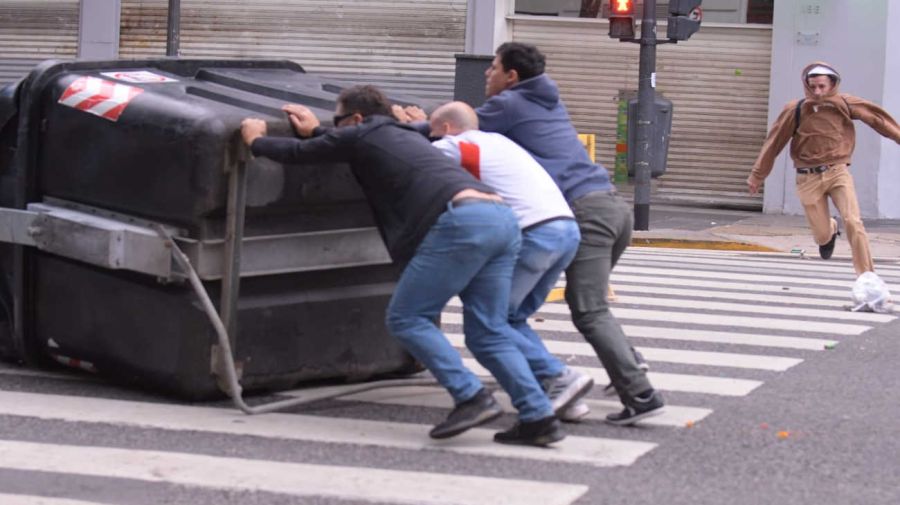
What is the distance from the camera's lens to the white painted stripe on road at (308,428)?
6.27 m

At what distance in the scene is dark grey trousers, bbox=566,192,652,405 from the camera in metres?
6.71

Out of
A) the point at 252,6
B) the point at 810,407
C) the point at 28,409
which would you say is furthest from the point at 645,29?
the point at 28,409

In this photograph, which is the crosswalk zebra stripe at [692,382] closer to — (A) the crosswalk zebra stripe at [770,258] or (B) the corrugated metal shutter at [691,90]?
(A) the crosswalk zebra stripe at [770,258]

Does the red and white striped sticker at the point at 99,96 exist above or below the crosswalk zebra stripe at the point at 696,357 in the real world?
above

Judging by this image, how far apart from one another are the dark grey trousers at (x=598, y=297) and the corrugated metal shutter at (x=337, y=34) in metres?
16.5

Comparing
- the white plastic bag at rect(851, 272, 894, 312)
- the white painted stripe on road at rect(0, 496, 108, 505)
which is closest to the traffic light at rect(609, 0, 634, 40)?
the white plastic bag at rect(851, 272, 894, 312)

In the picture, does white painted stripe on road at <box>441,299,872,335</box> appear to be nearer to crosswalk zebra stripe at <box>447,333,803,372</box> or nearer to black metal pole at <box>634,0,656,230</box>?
crosswalk zebra stripe at <box>447,333,803,372</box>

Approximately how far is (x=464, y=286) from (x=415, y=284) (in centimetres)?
19

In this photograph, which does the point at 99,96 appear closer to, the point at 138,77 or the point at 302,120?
the point at 138,77

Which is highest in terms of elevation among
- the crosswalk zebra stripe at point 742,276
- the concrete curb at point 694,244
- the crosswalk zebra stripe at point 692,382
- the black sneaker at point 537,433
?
the black sneaker at point 537,433

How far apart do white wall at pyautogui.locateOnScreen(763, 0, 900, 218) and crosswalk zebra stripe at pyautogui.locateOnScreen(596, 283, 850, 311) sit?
10.4 metres

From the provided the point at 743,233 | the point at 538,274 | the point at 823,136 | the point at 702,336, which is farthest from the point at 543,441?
the point at 743,233

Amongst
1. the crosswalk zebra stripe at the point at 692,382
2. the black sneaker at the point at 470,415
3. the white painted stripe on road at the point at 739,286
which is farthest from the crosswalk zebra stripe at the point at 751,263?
the black sneaker at the point at 470,415

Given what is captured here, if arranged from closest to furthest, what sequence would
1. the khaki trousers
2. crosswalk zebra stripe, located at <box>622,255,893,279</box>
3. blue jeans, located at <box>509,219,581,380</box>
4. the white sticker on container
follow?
blue jeans, located at <box>509,219,581,380</box> → the white sticker on container → the khaki trousers → crosswalk zebra stripe, located at <box>622,255,893,279</box>
